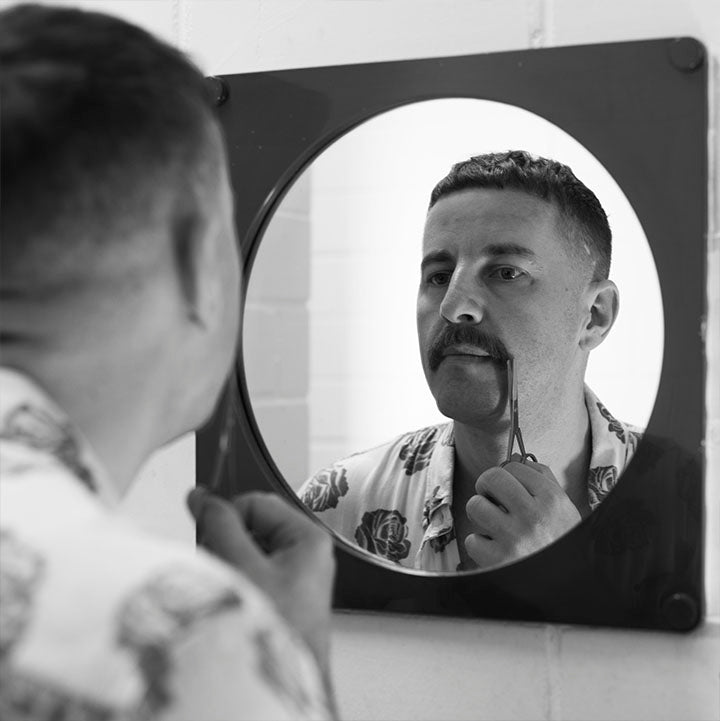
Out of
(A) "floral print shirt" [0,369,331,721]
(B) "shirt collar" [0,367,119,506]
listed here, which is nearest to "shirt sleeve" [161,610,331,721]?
(A) "floral print shirt" [0,369,331,721]

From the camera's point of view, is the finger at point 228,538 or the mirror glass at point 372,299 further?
the mirror glass at point 372,299

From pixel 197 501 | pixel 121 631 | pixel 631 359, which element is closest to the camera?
pixel 121 631

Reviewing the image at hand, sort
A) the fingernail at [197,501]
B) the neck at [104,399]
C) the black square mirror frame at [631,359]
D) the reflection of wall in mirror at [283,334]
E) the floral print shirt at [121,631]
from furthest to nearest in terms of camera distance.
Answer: the reflection of wall in mirror at [283,334] → the black square mirror frame at [631,359] → the fingernail at [197,501] → the neck at [104,399] → the floral print shirt at [121,631]

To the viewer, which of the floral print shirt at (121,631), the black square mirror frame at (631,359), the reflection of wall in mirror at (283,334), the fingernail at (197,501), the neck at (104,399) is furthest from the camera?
the reflection of wall in mirror at (283,334)

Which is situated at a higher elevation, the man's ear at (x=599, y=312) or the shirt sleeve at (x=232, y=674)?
the man's ear at (x=599, y=312)

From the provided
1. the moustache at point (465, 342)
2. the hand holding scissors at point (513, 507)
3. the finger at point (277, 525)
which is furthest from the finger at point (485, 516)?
the finger at point (277, 525)

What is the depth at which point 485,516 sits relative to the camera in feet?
3.14

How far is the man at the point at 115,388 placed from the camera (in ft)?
1.33

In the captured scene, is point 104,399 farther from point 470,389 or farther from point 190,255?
point 470,389

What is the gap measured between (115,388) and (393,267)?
1.58ft

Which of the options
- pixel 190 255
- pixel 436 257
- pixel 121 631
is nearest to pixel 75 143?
pixel 190 255

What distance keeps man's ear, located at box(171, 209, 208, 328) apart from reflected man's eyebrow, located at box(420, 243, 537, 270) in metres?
0.43

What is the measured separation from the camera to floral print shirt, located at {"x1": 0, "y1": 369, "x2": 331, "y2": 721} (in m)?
0.40

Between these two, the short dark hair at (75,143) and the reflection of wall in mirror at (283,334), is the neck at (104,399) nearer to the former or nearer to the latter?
the short dark hair at (75,143)
